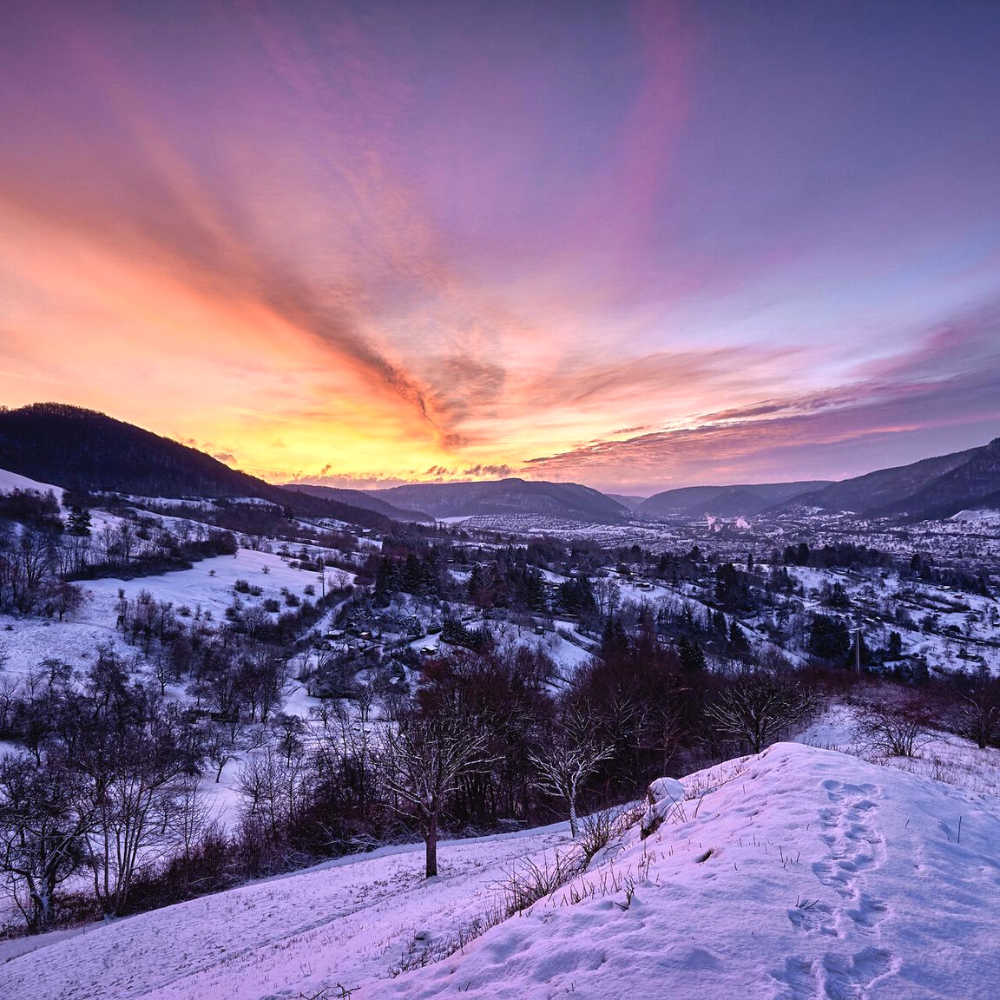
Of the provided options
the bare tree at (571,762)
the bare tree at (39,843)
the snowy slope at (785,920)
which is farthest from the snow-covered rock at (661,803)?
the bare tree at (39,843)

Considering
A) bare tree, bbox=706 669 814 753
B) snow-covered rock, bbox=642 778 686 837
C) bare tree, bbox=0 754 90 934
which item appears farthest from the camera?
bare tree, bbox=706 669 814 753

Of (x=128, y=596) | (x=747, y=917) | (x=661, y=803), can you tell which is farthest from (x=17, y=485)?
(x=747, y=917)

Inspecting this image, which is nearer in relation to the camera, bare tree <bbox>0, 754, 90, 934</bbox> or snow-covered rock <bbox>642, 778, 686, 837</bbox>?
snow-covered rock <bbox>642, 778, 686, 837</bbox>

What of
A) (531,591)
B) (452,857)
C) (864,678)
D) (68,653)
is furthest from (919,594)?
(68,653)

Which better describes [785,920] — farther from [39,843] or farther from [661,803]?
[39,843]

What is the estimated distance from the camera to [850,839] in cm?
827

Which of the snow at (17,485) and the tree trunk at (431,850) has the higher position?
the snow at (17,485)

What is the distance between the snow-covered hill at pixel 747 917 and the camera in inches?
210

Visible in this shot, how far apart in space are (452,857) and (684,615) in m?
127

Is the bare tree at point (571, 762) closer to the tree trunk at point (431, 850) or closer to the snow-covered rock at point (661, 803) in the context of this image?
the tree trunk at point (431, 850)

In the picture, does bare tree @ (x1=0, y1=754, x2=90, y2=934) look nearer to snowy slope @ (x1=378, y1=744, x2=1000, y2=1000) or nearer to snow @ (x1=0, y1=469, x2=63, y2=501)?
snowy slope @ (x1=378, y1=744, x2=1000, y2=1000)

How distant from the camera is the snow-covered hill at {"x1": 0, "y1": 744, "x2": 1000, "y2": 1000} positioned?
17.5 ft

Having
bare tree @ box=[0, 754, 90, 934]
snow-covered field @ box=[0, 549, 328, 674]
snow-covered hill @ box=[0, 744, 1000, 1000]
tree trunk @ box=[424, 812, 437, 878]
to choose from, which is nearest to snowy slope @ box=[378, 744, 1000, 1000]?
snow-covered hill @ box=[0, 744, 1000, 1000]

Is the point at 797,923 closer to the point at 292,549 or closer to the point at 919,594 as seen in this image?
the point at 292,549
